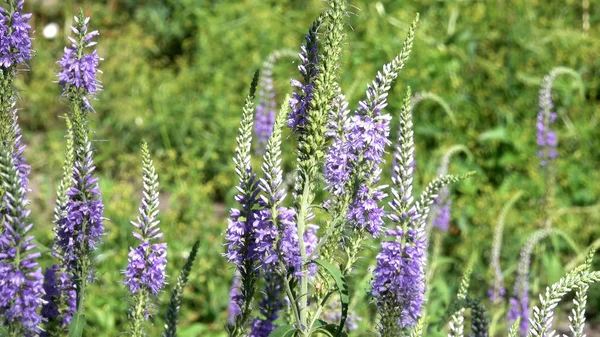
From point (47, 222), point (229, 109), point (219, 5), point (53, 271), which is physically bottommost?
point (53, 271)

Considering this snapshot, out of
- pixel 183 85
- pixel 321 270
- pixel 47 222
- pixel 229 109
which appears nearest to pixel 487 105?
pixel 229 109

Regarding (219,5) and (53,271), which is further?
(219,5)

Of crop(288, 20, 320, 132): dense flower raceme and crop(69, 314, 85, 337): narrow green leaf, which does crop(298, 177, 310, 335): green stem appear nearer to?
crop(288, 20, 320, 132): dense flower raceme

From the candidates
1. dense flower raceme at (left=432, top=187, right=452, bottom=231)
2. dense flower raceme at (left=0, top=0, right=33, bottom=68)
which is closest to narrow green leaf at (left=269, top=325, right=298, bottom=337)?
dense flower raceme at (left=0, top=0, right=33, bottom=68)

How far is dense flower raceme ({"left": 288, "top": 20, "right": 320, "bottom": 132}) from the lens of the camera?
7.29 ft

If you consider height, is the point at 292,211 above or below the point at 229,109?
below

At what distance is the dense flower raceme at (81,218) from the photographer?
2203mm

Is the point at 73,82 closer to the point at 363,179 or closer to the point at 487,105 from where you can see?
the point at 363,179

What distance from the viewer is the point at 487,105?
7.62 meters

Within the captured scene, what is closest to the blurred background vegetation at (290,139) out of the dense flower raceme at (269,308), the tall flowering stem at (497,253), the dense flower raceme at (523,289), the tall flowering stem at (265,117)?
the tall flowering stem at (497,253)

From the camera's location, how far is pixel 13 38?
91.3 inches

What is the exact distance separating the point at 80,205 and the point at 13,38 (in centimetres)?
50

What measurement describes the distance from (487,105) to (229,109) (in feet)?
7.79

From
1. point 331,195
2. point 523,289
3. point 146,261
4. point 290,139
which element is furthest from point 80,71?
point 290,139
